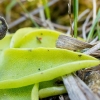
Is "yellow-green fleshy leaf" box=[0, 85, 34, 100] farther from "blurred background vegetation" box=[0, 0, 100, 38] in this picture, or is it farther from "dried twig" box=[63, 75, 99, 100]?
"blurred background vegetation" box=[0, 0, 100, 38]

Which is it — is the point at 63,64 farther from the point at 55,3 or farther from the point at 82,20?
the point at 55,3

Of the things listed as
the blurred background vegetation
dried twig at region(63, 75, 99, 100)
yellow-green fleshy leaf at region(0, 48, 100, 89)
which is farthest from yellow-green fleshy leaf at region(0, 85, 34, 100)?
the blurred background vegetation

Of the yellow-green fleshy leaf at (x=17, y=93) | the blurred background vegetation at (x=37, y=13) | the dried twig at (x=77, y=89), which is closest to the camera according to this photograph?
the dried twig at (x=77, y=89)

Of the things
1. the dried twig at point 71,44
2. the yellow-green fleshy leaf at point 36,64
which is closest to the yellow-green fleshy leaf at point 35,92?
the yellow-green fleshy leaf at point 36,64

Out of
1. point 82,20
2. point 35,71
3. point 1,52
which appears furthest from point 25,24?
point 35,71

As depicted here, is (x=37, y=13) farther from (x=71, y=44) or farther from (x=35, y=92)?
(x=35, y=92)

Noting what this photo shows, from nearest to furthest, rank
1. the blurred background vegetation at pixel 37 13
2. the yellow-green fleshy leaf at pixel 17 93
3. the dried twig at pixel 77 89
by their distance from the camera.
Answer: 1. the dried twig at pixel 77 89
2. the yellow-green fleshy leaf at pixel 17 93
3. the blurred background vegetation at pixel 37 13

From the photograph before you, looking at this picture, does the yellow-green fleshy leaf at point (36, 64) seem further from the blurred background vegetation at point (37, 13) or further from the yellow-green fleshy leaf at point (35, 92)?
the blurred background vegetation at point (37, 13)

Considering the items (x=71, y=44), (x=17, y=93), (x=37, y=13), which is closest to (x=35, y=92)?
(x=17, y=93)
